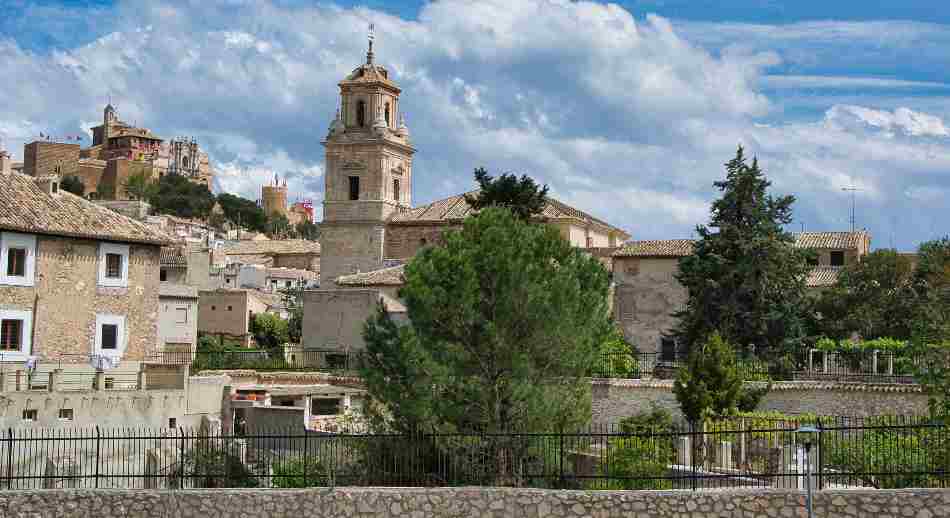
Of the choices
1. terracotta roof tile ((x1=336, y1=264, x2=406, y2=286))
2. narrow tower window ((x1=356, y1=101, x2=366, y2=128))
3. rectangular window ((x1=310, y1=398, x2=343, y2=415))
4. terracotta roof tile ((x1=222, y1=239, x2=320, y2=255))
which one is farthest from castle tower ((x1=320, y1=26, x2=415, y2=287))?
terracotta roof tile ((x1=222, y1=239, x2=320, y2=255))

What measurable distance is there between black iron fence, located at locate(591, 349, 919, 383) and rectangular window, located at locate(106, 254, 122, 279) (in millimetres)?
14547

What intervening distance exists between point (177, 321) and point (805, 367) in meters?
26.7

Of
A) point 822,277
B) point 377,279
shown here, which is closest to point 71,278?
point 377,279

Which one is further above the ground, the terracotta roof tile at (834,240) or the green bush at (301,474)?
the terracotta roof tile at (834,240)

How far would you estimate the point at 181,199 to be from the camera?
488 ft

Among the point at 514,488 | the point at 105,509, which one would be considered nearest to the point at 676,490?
the point at 514,488

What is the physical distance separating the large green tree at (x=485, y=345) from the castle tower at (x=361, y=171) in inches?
1741

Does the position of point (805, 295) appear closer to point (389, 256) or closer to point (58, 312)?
point (58, 312)

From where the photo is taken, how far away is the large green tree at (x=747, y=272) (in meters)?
38.4

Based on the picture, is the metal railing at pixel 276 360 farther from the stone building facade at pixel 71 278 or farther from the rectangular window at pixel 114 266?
the rectangular window at pixel 114 266

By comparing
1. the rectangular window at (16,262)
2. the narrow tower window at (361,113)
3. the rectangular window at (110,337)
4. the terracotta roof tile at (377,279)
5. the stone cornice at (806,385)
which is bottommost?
the stone cornice at (806,385)

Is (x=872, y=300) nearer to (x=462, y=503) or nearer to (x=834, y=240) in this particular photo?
(x=834, y=240)

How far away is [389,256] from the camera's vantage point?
214ft

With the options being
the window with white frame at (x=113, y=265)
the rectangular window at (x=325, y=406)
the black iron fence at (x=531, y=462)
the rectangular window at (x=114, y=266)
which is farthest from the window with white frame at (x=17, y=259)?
the black iron fence at (x=531, y=462)
